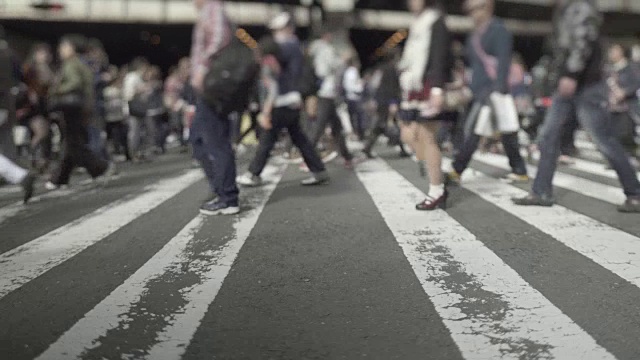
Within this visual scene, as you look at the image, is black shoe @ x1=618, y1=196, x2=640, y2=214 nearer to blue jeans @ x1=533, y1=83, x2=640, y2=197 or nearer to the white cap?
blue jeans @ x1=533, y1=83, x2=640, y2=197

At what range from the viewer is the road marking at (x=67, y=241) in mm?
4203

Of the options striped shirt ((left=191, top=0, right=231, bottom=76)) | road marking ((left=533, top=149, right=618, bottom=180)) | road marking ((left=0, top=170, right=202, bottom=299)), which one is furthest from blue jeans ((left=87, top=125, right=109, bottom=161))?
road marking ((left=533, top=149, right=618, bottom=180))

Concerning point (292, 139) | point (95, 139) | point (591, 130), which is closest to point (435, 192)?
point (591, 130)

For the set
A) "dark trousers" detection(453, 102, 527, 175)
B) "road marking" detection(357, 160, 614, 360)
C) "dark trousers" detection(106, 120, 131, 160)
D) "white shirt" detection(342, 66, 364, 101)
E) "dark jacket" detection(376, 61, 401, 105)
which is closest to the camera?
"road marking" detection(357, 160, 614, 360)

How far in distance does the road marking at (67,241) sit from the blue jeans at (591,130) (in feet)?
11.3

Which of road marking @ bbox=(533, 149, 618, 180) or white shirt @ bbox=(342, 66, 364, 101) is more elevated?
white shirt @ bbox=(342, 66, 364, 101)

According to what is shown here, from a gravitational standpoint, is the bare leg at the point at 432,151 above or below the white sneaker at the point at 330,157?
above

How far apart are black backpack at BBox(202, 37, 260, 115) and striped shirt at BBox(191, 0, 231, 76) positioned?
0.06m

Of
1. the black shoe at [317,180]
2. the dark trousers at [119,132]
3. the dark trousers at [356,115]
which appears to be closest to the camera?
the black shoe at [317,180]

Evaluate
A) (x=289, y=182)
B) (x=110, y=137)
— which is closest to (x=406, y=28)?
(x=110, y=137)

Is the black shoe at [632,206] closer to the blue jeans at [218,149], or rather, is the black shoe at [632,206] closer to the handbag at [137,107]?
the blue jeans at [218,149]

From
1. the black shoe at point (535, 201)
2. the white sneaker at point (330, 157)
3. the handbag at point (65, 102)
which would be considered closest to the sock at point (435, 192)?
the black shoe at point (535, 201)

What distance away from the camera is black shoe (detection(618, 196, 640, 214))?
5.83m

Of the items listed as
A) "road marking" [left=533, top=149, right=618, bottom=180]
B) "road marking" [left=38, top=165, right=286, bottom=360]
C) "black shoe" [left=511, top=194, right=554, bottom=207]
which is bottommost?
"road marking" [left=38, top=165, right=286, bottom=360]
